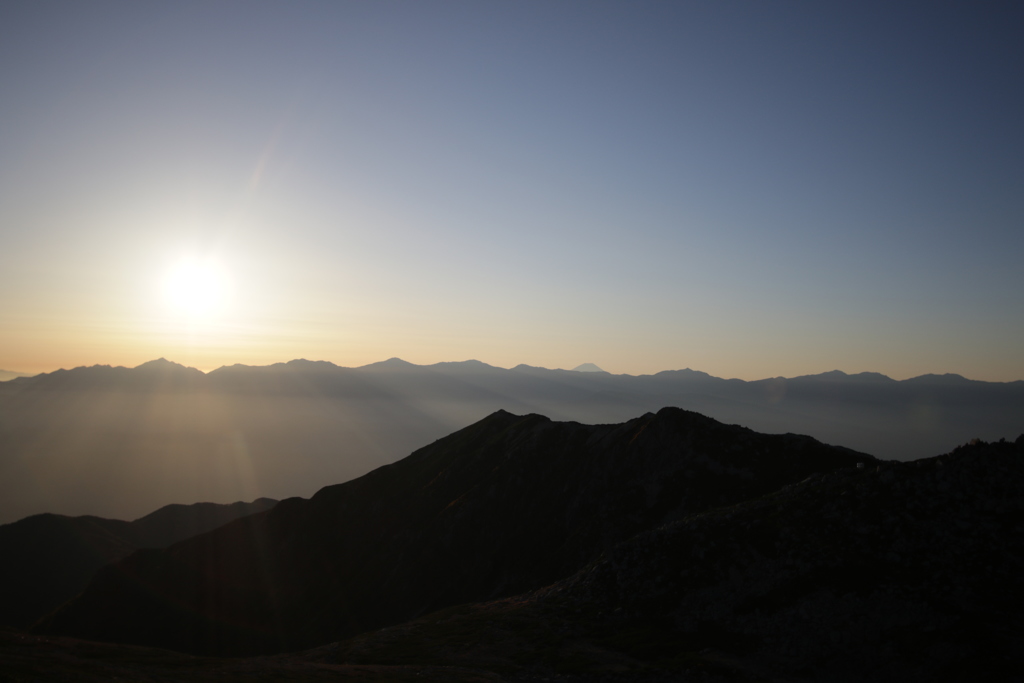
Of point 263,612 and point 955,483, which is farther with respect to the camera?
point 263,612

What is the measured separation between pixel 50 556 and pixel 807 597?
700 feet

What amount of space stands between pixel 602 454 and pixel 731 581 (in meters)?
42.7

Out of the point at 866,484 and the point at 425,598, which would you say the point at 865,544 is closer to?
the point at 866,484

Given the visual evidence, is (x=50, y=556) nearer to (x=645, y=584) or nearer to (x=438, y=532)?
(x=438, y=532)

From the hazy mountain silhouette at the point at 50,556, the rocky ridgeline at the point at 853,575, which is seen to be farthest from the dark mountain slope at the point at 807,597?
the hazy mountain silhouette at the point at 50,556

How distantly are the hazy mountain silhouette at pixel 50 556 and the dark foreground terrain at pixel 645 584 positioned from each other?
58212 mm

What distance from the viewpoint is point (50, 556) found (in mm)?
160875

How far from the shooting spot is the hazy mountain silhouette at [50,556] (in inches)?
Result: 5709

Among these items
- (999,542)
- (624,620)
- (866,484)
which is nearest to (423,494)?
(624,620)

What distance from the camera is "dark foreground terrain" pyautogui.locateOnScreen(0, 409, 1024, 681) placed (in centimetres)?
3650

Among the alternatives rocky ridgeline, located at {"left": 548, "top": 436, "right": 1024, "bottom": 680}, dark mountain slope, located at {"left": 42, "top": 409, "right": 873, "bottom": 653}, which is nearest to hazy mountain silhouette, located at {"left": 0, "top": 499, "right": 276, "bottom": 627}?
dark mountain slope, located at {"left": 42, "top": 409, "right": 873, "bottom": 653}

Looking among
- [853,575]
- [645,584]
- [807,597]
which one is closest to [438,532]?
[645,584]

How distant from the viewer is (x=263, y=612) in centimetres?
9725

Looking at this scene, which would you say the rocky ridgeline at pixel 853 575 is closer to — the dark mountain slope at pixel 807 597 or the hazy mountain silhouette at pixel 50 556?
the dark mountain slope at pixel 807 597
